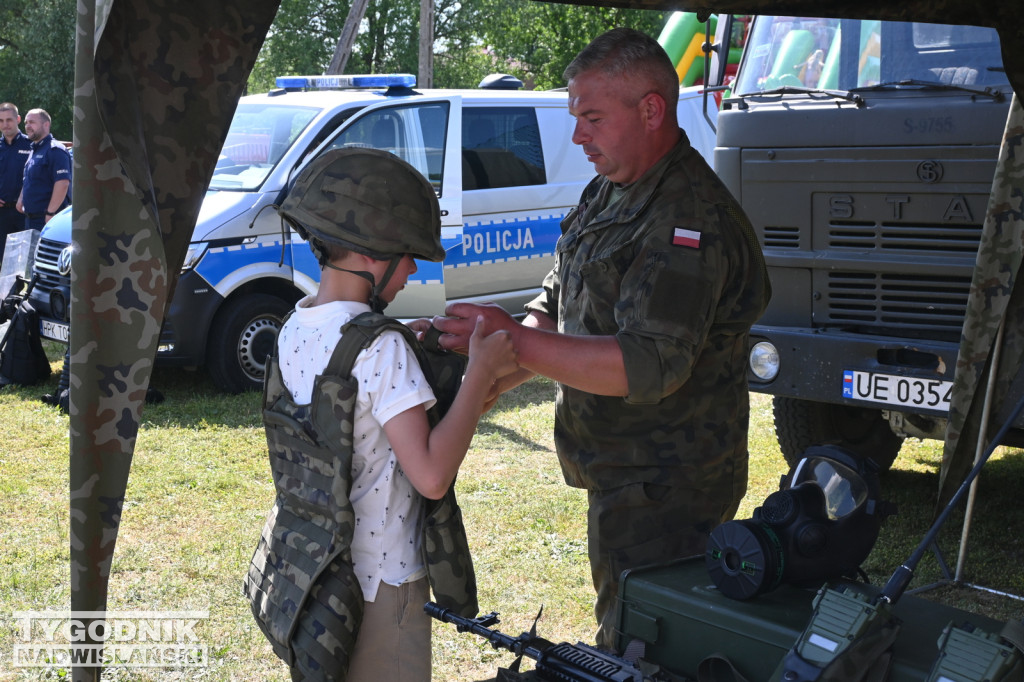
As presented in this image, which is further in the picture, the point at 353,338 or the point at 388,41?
the point at 388,41

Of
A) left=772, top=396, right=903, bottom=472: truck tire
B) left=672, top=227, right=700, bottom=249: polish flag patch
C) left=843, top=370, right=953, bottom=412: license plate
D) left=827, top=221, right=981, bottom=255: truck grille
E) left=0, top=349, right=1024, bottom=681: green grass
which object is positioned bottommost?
left=0, top=349, right=1024, bottom=681: green grass

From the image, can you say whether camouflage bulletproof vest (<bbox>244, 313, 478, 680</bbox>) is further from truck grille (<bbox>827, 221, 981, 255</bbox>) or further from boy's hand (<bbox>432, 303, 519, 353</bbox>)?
truck grille (<bbox>827, 221, 981, 255</bbox>)

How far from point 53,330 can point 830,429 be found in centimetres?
520

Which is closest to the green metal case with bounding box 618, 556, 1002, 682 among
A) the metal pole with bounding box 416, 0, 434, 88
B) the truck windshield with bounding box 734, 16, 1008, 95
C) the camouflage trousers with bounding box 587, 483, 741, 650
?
the camouflage trousers with bounding box 587, 483, 741, 650

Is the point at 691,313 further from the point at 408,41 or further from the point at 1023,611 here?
the point at 408,41

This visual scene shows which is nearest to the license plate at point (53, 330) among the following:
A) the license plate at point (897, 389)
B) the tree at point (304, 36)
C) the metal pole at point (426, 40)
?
the license plate at point (897, 389)

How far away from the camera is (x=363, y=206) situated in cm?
210

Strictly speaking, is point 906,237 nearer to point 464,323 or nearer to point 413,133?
point 464,323

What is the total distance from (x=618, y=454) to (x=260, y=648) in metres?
1.88

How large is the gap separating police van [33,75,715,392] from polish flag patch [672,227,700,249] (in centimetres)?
502

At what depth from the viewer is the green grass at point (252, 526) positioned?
13.4 ft

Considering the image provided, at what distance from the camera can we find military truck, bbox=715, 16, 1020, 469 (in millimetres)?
4461

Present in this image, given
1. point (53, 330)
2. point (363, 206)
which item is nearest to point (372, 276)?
point (363, 206)

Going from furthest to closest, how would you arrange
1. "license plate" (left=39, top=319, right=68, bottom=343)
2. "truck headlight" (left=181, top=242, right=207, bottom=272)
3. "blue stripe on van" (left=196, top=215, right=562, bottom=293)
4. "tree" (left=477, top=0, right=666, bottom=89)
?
"tree" (left=477, top=0, right=666, bottom=89) < "license plate" (left=39, top=319, right=68, bottom=343) < "blue stripe on van" (left=196, top=215, right=562, bottom=293) < "truck headlight" (left=181, top=242, right=207, bottom=272)
